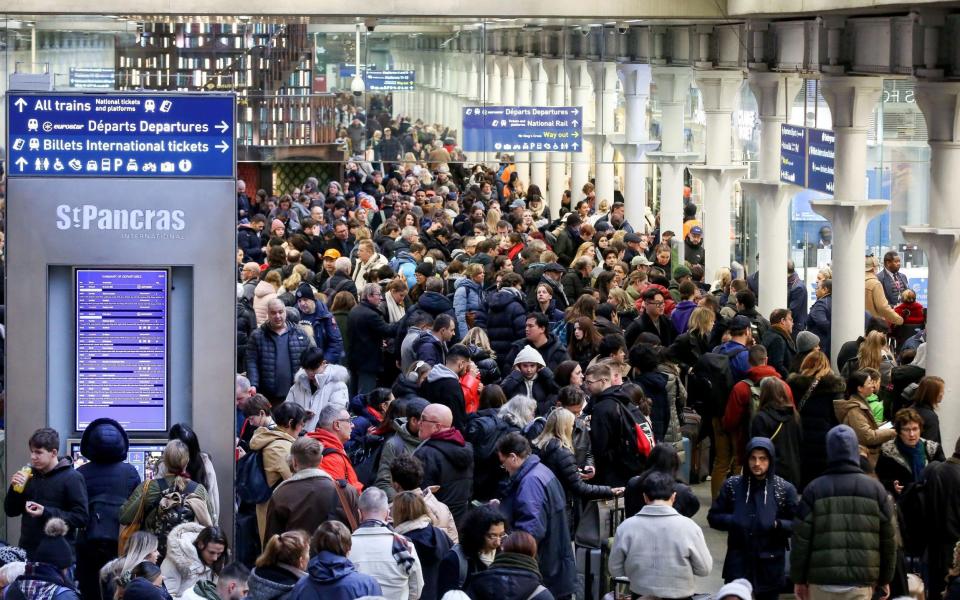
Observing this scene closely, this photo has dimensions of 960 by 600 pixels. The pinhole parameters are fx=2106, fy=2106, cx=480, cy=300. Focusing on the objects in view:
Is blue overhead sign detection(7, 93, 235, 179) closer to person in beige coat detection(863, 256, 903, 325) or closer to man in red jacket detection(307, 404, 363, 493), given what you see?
man in red jacket detection(307, 404, 363, 493)

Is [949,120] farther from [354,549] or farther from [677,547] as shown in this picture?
[354,549]

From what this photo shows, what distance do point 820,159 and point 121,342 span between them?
933cm

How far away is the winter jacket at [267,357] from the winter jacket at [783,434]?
3889 millimetres

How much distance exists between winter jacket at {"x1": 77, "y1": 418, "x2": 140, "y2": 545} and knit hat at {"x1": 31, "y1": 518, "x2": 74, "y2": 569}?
1.25 ft

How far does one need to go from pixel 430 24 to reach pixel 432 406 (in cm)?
1108

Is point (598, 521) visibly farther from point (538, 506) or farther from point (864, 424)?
point (864, 424)

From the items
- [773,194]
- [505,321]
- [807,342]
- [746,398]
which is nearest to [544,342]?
[746,398]

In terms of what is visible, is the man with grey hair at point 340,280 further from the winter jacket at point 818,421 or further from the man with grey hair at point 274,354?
the winter jacket at point 818,421

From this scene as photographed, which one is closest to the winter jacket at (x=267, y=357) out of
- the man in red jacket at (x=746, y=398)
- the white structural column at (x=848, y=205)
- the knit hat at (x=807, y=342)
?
the man in red jacket at (x=746, y=398)

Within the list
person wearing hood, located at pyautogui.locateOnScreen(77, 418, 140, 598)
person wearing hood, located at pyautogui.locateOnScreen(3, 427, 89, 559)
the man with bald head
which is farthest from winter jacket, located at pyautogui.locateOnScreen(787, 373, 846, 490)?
person wearing hood, located at pyautogui.locateOnScreen(3, 427, 89, 559)

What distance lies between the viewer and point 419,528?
1030 cm

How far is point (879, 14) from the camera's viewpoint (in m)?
17.5

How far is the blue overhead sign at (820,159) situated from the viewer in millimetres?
19078

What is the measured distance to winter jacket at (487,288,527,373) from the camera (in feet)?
55.1
